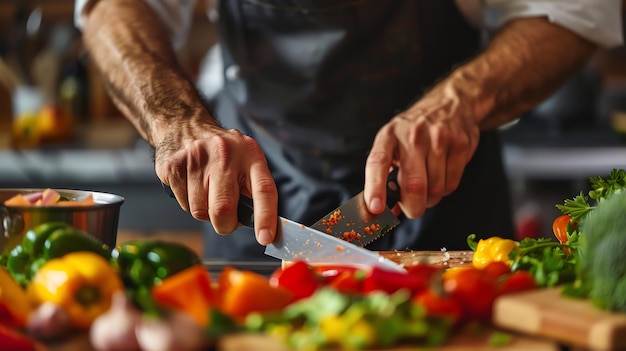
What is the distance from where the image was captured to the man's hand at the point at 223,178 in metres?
1.26

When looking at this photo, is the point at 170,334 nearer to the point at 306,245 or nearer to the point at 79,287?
the point at 79,287

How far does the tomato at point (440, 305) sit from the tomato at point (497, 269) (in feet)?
0.65

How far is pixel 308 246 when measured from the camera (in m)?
1.27

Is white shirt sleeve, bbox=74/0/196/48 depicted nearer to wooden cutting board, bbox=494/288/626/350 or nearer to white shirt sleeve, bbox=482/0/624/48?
white shirt sleeve, bbox=482/0/624/48

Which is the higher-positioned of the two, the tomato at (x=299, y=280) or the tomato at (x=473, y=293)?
the tomato at (x=473, y=293)

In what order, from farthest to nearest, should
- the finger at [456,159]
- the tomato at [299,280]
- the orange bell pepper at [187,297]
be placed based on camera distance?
the finger at [456,159]
the tomato at [299,280]
the orange bell pepper at [187,297]

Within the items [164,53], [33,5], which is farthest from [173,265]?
[33,5]

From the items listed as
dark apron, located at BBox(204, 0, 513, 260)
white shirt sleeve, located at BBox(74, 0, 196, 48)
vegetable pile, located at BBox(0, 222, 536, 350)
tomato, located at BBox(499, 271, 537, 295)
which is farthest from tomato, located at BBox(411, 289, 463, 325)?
white shirt sleeve, located at BBox(74, 0, 196, 48)

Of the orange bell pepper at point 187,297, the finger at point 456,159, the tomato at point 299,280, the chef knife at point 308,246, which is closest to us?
the orange bell pepper at point 187,297

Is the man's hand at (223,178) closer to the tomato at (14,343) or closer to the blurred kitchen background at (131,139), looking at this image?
the tomato at (14,343)

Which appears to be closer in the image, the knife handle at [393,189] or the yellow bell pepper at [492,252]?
the yellow bell pepper at [492,252]

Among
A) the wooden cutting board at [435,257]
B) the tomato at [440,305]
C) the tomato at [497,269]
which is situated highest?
the tomato at [440,305]

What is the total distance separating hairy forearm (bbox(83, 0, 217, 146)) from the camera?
1.53 m

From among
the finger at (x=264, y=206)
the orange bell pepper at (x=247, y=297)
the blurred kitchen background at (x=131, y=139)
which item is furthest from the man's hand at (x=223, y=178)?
the blurred kitchen background at (x=131, y=139)
